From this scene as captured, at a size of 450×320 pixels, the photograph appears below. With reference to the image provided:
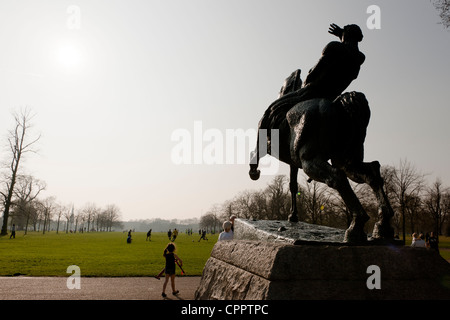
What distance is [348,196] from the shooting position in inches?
132

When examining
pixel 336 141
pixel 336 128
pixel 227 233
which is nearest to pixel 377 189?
pixel 336 141

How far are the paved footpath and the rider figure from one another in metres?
4.84

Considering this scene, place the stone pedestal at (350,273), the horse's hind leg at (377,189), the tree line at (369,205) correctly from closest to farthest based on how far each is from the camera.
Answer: the stone pedestal at (350,273), the horse's hind leg at (377,189), the tree line at (369,205)

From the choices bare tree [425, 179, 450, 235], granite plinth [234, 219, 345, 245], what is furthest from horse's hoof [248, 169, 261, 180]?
bare tree [425, 179, 450, 235]

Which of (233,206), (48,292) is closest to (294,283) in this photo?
(48,292)

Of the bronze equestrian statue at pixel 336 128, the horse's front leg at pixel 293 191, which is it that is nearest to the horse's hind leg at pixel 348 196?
the bronze equestrian statue at pixel 336 128

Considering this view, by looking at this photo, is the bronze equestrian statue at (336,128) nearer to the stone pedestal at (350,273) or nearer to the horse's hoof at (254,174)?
the stone pedestal at (350,273)

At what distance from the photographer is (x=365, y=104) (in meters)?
3.74

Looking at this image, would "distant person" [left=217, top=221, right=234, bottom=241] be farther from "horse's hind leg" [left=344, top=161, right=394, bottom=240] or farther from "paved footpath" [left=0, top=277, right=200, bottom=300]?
"horse's hind leg" [left=344, top=161, right=394, bottom=240]

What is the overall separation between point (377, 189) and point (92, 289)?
6.81m

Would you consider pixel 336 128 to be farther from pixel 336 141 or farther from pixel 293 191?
pixel 293 191

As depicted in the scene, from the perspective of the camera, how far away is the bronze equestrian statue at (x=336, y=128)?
340 cm

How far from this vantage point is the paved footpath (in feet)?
21.5
